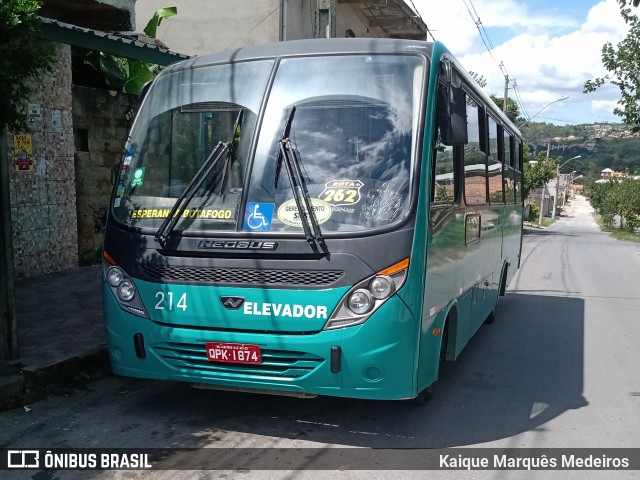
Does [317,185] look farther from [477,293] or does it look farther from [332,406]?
[477,293]

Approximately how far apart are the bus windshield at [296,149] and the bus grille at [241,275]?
0.92ft

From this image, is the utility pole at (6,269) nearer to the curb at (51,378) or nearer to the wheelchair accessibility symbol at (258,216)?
the curb at (51,378)

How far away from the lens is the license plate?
416cm

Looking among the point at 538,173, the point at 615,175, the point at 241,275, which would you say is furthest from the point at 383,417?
the point at 615,175

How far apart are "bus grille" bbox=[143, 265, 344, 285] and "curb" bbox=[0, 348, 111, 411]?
5.09 ft

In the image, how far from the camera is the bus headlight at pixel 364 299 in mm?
4016

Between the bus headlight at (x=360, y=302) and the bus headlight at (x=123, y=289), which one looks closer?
the bus headlight at (x=360, y=302)

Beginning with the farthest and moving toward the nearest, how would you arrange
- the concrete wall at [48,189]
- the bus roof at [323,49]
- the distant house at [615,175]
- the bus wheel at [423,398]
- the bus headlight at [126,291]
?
the distant house at [615,175] < the concrete wall at [48,189] < the bus wheel at [423,398] < the bus roof at [323,49] < the bus headlight at [126,291]

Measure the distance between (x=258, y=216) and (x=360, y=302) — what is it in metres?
0.91

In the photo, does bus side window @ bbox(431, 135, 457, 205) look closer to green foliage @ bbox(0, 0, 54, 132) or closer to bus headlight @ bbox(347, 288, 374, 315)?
bus headlight @ bbox(347, 288, 374, 315)

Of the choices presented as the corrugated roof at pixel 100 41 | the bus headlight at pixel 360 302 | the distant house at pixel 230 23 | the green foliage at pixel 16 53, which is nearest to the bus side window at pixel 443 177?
the bus headlight at pixel 360 302

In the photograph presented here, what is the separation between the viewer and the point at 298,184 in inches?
167

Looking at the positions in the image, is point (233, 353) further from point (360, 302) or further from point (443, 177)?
point (443, 177)

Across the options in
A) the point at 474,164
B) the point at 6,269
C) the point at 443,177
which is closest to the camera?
the point at 443,177
